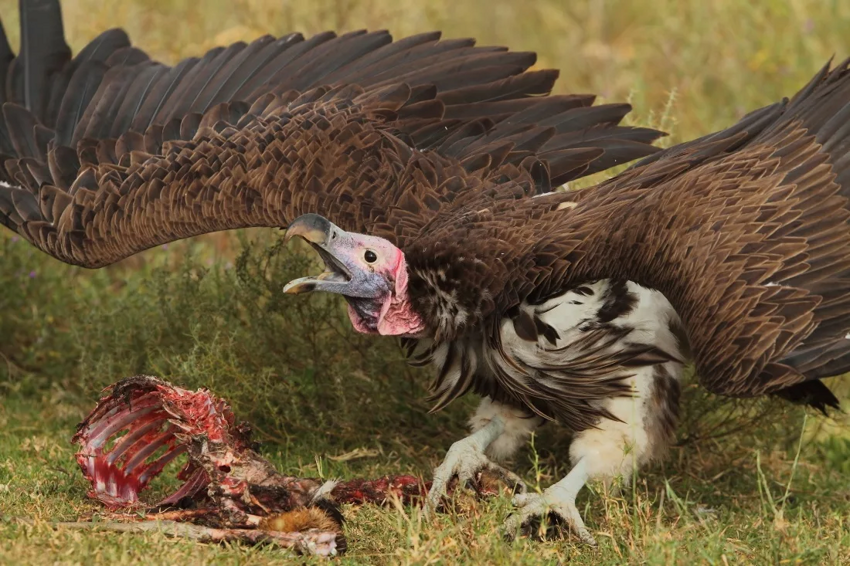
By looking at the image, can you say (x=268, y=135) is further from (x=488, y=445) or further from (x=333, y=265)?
(x=488, y=445)

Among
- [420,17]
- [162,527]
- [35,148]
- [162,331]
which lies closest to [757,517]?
[162,527]

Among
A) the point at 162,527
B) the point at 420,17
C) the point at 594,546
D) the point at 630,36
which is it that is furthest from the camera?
the point at 630,36

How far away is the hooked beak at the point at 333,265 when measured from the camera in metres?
4.15

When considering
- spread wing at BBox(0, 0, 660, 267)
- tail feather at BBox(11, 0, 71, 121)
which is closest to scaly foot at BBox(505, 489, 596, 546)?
spread wing at BBox(0, 0, 660, 267)

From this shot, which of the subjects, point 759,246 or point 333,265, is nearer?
point 759,246

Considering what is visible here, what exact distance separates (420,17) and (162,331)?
13.8 feet

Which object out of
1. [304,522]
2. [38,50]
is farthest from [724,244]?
[38,50]

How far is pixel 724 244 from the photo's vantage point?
13.0 feet

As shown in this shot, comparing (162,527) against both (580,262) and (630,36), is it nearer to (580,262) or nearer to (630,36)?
(580,262)

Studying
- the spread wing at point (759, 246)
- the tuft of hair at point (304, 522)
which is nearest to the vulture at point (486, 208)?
the spread wing at point (759, 246)

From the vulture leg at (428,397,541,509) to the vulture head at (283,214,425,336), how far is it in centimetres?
54

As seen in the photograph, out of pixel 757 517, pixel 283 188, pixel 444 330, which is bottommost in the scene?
pixel 757 517

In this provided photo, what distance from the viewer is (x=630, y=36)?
9922 mm

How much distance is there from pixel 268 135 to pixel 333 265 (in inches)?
40.2
